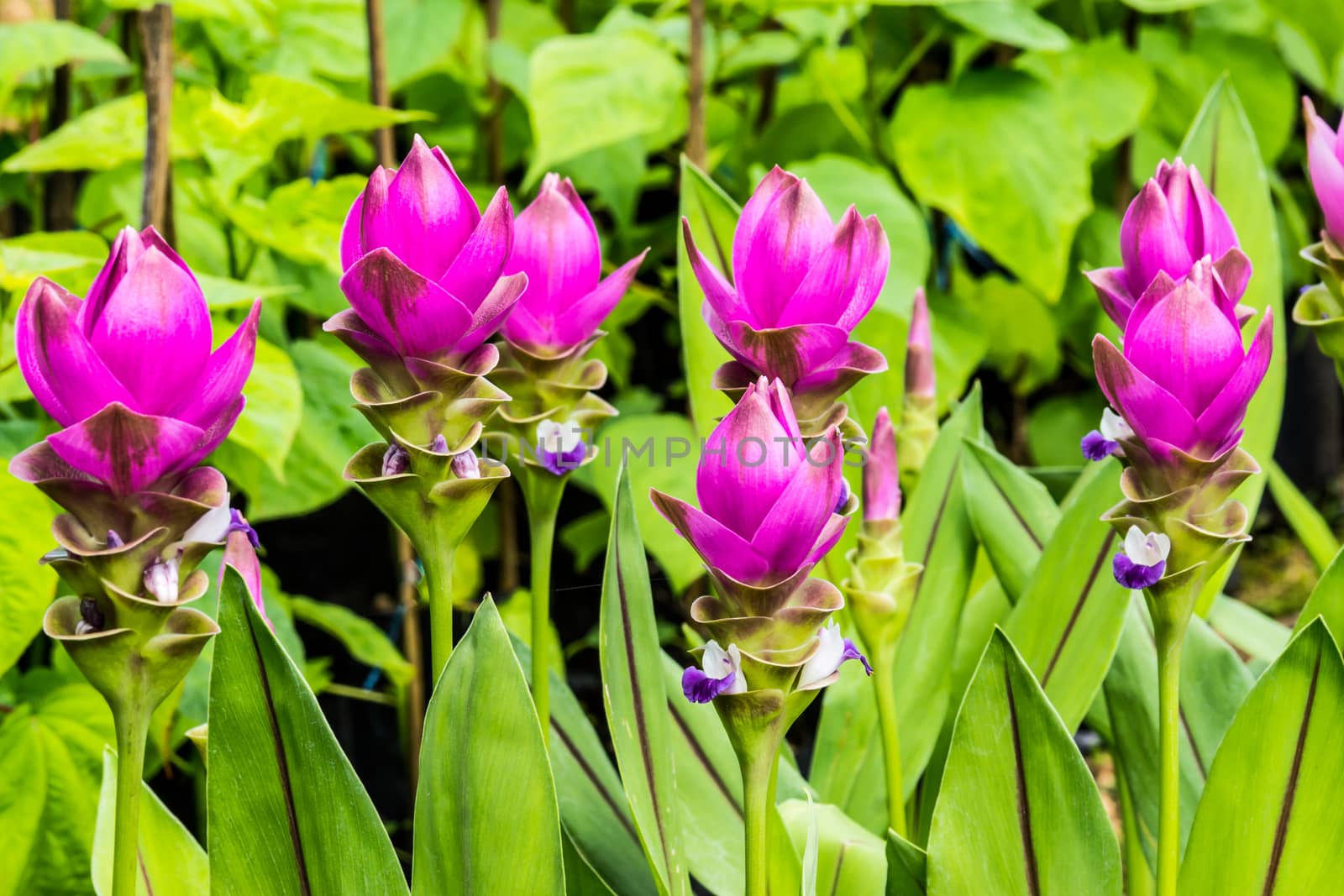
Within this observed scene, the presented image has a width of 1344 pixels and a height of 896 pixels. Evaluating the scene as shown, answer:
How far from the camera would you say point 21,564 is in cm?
69

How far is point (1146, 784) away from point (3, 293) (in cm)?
79

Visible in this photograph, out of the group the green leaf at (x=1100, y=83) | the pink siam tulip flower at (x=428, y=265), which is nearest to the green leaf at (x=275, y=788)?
the pink siam tulip flower at (x=428, y=265)

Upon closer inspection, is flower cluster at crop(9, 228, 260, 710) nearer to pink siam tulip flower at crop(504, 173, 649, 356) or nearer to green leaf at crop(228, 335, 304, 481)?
pink siam tulip flower at crop(504, 173, 649, 356)

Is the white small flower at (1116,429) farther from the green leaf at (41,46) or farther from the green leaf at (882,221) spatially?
the green leaf at (41,46)

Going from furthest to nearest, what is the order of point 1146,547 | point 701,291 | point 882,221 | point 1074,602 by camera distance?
point 882,221 < point 701,291 < point 1074,602 < point 1146,547

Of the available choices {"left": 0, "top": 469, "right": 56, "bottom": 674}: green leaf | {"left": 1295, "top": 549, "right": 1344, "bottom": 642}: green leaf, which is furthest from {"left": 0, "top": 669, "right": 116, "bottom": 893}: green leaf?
{"left": 1295, "top": 549, "right": 1344, "bottom": 642}: green leaf

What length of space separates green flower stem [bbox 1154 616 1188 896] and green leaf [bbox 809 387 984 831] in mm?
246

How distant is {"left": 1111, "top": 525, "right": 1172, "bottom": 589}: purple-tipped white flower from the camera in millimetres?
482

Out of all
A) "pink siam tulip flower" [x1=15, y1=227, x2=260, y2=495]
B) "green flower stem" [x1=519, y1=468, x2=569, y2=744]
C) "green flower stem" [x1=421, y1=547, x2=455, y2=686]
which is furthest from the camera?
"green flower stem" [x1=519, y1=468, x2=569, y2=744]

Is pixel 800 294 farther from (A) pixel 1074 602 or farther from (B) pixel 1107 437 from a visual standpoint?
(A) pixel 1074 602

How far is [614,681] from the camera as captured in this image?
1.88 ft

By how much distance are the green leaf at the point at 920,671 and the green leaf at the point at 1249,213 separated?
180 millimetres

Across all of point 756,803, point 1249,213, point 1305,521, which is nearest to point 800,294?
point 756,803

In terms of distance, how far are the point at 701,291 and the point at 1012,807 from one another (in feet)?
1.38
